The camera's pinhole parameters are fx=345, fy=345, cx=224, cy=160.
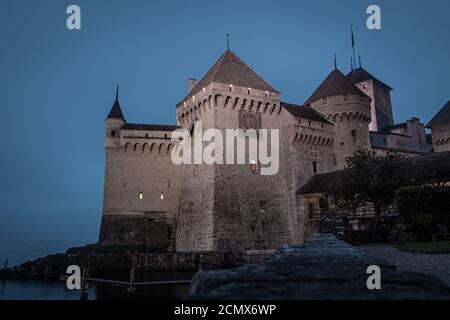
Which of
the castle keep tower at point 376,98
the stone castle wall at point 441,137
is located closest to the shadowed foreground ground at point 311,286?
the stone castle wall at point 441,137

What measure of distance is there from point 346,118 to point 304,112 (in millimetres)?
4269

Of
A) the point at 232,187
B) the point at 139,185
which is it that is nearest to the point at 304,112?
the point at 232,187

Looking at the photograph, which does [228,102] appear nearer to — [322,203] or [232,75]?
[232,75]

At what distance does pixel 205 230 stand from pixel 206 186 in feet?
11.0

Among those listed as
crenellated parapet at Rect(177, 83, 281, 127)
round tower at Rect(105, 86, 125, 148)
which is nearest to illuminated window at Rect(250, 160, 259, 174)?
crenellated parapet at Rect(177, 83, 281, 127)

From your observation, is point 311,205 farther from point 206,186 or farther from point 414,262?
point 414,262

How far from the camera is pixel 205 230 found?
998 inches

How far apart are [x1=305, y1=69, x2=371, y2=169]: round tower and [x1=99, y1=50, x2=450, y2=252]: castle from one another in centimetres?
10

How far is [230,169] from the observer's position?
Result: 2667 cm

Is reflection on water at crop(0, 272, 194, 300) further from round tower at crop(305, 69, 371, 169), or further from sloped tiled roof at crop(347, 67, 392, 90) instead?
sloped tiled roof at crop(347, 67, 392, 90)

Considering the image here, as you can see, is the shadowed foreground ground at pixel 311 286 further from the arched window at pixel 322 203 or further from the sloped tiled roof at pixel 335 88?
the sloped tiled roof at pixel 335 88

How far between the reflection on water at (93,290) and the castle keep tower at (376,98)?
39913 mm

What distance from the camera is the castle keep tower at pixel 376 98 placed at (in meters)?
50.8
